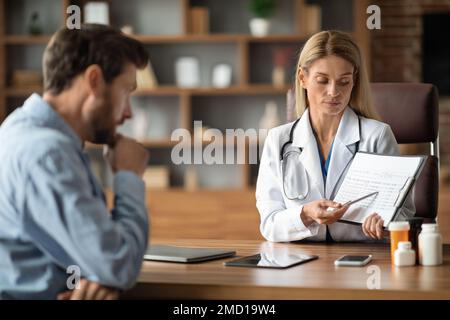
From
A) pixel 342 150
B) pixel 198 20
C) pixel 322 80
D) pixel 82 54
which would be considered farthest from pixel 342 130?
pixel 198 20

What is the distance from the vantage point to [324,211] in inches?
86.1

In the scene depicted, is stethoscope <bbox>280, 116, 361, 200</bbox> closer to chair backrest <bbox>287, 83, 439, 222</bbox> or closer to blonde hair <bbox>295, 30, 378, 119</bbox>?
blonde hair <bbox>295, 30, 378, 119</bbox>

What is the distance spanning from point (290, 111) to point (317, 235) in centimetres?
59

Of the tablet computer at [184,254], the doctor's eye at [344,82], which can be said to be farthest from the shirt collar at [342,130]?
the tablet computer at [184,254]

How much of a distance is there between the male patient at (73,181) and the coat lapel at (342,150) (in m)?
0.87

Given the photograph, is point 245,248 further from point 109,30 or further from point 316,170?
point 109,30

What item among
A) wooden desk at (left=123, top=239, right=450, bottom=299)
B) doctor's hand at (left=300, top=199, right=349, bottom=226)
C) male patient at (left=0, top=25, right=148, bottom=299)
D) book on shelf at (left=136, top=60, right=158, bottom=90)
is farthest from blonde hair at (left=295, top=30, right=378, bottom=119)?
book on shelf at (left=136, top=60, right=158, bottom=90)

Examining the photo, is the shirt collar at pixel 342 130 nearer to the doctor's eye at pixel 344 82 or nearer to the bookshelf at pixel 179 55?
the doctor's eye at pixel 344 82

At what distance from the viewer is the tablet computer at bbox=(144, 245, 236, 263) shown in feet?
6.70

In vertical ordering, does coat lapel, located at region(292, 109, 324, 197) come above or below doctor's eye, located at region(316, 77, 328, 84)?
below

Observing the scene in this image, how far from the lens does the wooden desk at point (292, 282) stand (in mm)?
1657

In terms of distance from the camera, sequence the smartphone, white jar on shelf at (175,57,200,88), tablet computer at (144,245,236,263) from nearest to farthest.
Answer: the smartphone
tablet computer at (144,245,236,263)
white jar on shelf at (175,57,200,88)

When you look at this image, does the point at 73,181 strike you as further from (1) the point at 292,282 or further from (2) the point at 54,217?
(1) the point at 292,282

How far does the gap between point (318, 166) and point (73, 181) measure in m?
1.12
